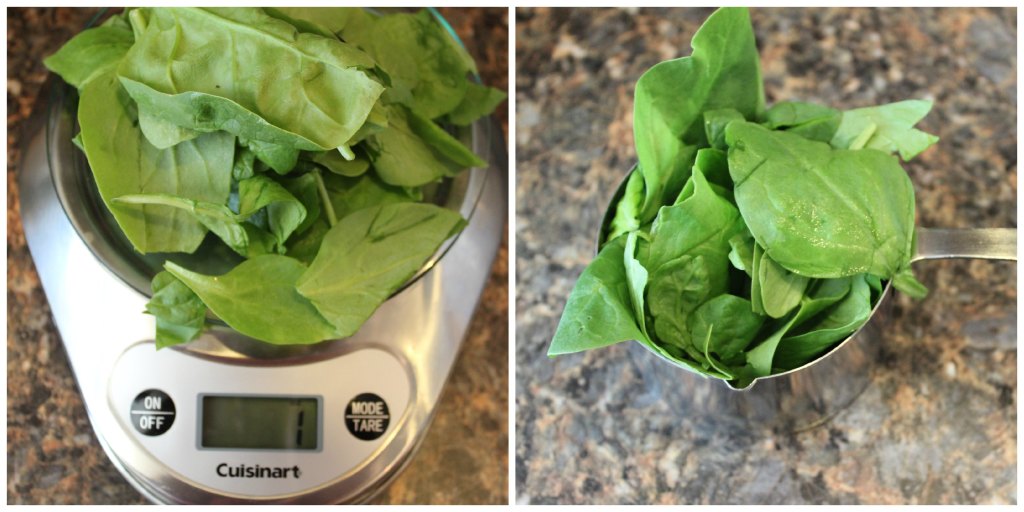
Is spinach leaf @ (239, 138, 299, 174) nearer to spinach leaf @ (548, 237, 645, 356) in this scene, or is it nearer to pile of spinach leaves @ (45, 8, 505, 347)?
pile of spinach leaves @ (45, 8, 505, 347)

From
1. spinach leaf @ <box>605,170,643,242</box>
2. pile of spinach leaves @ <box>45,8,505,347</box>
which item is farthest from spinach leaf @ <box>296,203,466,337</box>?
spinach leaf @ <box>605,170,643,242</box>

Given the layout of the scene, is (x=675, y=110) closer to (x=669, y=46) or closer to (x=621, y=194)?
(x=621, y=194)

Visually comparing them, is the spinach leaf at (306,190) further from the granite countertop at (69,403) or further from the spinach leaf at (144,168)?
→ the granite countertop at (69,403)

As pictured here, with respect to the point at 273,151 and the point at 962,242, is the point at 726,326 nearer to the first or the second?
the point at 962,242

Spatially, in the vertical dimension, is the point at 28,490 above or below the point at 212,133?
below

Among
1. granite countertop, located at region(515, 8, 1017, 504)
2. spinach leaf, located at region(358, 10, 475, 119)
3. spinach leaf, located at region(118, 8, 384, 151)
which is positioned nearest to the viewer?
spinach leaf, located at region(118, 8, 384, 151)

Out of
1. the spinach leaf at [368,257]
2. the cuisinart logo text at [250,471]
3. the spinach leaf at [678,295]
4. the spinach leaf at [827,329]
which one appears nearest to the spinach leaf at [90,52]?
the spinach leaf at [368,257]

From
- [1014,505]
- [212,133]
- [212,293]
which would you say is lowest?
[1014,505]

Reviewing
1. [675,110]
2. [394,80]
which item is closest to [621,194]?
[675,110]
